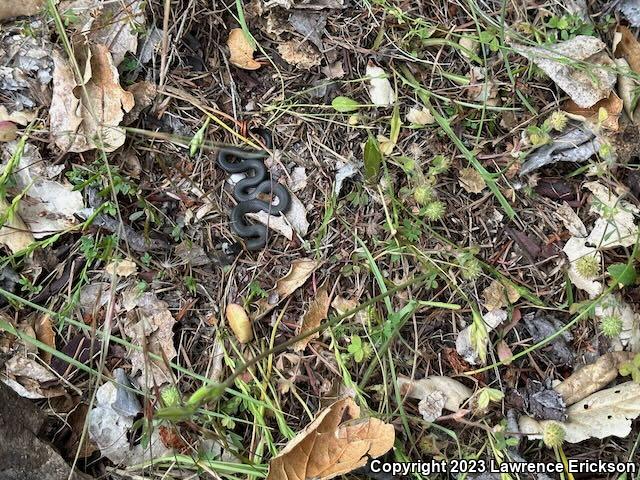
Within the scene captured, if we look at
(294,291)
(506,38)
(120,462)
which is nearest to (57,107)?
(294,291)

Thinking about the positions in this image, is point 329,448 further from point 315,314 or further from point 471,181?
point 471,181

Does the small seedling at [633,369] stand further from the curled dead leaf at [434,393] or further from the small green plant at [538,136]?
the small green plant at [538,136]

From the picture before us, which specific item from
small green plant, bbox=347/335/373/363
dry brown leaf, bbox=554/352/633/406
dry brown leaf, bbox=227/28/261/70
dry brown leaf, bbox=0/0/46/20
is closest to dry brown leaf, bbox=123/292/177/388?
small green plant, bbox=347/335/373/363

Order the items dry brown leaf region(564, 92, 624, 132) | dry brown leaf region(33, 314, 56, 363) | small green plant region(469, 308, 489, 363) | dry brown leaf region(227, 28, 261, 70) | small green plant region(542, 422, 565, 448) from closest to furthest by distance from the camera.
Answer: small green plant region(542, 422, 565, 448), small green plant region(469, 308, 489, 363), dry brown leaf region(33, 314, 56, 363), dry brown leaf region(564, 92, 624, 132), dry brown leaf region(227, 28, 261, 70)

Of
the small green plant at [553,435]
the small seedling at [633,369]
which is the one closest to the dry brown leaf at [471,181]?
the small seedling at [633,369]

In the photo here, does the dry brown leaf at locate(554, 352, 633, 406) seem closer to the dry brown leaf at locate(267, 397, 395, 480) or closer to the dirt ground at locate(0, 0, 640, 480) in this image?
the dirt ground at locate(0, 0, 640, 480)
